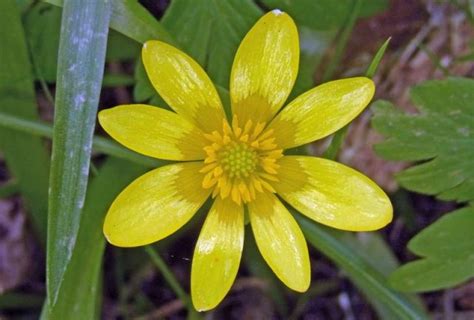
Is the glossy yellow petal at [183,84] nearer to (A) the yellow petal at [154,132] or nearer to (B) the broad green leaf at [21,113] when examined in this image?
(A) the yellow petal at [154,132]

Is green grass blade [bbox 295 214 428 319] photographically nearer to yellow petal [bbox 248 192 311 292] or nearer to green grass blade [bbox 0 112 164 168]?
yellow petal [bbox 248 192 311 292]

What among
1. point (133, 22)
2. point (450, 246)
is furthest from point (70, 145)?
point (450, 246)

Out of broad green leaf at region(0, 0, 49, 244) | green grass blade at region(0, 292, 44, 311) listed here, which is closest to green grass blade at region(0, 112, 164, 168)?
broad green leaf at region(0, 0, 49, 244)

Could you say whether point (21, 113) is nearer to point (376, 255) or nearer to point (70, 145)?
point (70, 145)

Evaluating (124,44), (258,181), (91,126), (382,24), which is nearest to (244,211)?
(258,181)

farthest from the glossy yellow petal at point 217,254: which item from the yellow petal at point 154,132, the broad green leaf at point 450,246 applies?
the broad green leaf at point 450,246

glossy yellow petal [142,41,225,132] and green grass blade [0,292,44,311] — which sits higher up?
glossy yellow petal [142,41,225,132]
